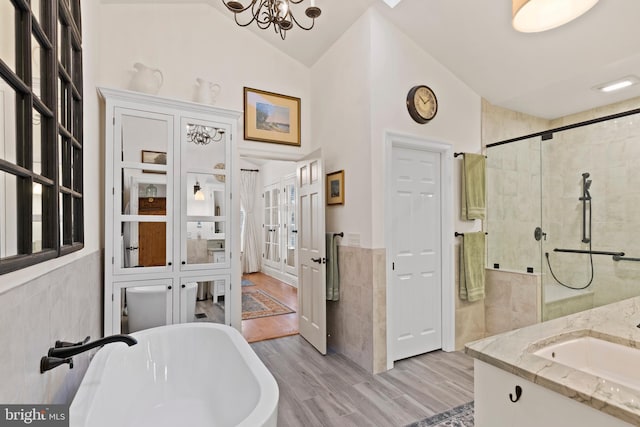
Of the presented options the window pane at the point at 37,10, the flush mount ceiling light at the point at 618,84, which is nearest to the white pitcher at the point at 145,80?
the window pane at the point at 37,10

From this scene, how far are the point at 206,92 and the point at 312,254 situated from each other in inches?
72.7

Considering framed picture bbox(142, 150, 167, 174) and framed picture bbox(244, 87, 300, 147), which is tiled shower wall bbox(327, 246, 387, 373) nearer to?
framed picture bbox(244, 87, 300, 147)

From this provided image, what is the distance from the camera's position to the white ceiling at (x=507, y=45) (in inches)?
95.4

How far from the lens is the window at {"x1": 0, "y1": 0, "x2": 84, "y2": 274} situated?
2.44ft

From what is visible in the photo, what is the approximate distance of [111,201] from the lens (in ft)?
7.61

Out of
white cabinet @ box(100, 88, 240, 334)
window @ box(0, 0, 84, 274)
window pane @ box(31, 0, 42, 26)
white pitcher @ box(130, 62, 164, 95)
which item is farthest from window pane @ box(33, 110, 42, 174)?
white pitcher @ box(130, 62, 164, 95)

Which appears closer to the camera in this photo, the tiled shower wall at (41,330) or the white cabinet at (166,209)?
the tiled shower wall at (41,330)

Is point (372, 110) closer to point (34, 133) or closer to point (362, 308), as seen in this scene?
point (362, 308)

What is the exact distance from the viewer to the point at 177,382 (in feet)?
6.87

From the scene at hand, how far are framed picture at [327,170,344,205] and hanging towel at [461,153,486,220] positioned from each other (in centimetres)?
129

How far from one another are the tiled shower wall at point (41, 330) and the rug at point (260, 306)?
2.68 m

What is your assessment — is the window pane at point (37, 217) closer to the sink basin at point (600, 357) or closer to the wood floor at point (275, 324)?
the sink basin at point (600, 357)

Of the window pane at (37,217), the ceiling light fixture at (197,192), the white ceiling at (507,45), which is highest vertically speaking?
the white ceiling at (507,45)

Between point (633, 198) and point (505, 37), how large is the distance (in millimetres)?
1948
